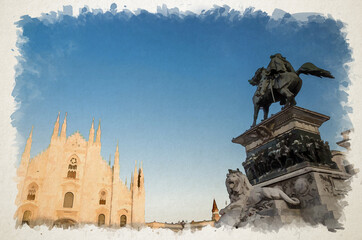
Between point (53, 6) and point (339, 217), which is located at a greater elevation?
point (53, 6)

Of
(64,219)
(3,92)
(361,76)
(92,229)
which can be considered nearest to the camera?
(92,229)

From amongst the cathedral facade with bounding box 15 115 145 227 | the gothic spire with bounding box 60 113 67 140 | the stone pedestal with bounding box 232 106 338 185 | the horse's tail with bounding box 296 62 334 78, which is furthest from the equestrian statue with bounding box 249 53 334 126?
the gothic spire with bounding box 60 113 67 140

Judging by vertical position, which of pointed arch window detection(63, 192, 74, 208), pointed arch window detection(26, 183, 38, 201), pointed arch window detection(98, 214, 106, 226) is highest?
pointed arch window detection(26, 183, 38, 201)

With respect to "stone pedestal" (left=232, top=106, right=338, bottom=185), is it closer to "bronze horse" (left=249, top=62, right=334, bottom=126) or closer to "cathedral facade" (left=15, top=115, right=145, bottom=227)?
"bronze horse" (left=249, top=62, right=334, bottom=126)

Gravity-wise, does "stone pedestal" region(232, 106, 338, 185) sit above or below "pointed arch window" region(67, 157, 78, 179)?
below

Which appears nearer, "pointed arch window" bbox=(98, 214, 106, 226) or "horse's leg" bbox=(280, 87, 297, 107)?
"horse's leg" bbox=(280, 87, 297, 107)

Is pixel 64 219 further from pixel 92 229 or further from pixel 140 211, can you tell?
pixel 92 229

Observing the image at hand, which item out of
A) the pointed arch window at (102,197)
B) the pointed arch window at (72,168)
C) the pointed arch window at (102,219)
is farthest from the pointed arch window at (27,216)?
the pointed arch window at (102,197)

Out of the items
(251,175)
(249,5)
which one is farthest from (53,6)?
(251,175)
